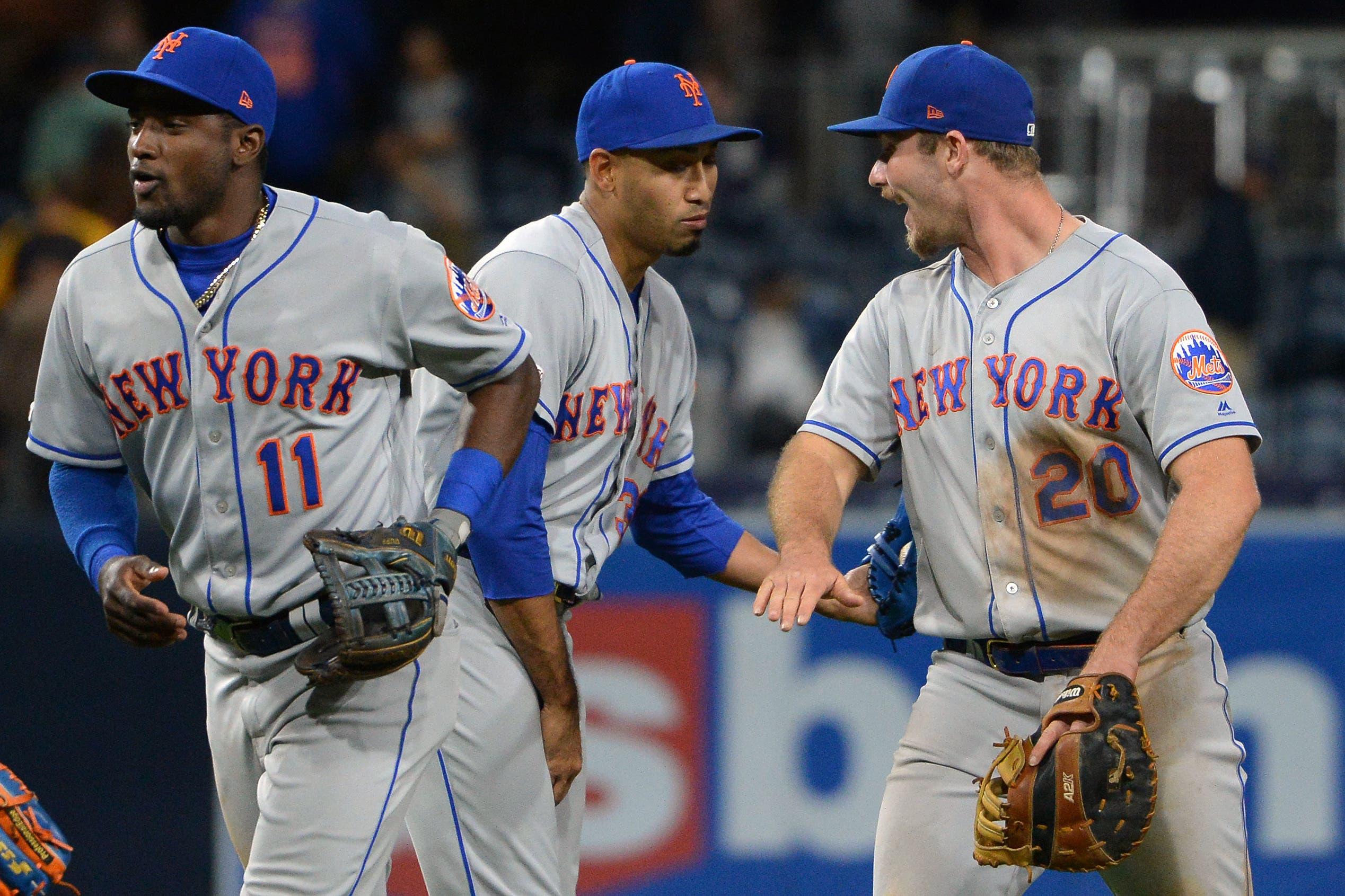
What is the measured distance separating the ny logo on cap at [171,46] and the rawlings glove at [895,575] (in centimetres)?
178

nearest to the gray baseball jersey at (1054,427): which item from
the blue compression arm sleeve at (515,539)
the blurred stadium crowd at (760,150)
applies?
the blue compression arm sleeve at (515,539)

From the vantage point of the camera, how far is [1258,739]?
17.1 ft

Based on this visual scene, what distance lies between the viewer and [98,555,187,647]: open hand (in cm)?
292

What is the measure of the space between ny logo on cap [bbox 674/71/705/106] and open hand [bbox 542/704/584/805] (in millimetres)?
1313

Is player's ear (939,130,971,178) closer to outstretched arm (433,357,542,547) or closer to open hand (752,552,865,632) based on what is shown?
open hand (752,552,865,632)

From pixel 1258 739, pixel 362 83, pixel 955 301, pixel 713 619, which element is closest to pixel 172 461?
pixel 955 301

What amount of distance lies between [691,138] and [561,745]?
130 centimetres

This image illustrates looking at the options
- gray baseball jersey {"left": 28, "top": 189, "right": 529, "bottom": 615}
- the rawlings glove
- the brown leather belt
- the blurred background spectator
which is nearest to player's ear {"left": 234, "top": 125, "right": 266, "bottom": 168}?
gray baseball jersey {"left": 28, "top": 189, "right": 529, "bottom": 615}

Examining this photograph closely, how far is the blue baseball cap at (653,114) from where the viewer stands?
3566 millimetres

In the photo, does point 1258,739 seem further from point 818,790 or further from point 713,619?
point 713,619

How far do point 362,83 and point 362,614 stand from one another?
6560mm

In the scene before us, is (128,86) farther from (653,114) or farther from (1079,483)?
(1079,483)

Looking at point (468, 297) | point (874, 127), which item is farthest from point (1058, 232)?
point (468, 297)

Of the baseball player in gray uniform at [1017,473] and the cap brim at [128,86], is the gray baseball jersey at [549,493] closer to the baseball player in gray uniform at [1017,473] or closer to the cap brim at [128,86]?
the baseball player in gray uniform at [1017,473]
